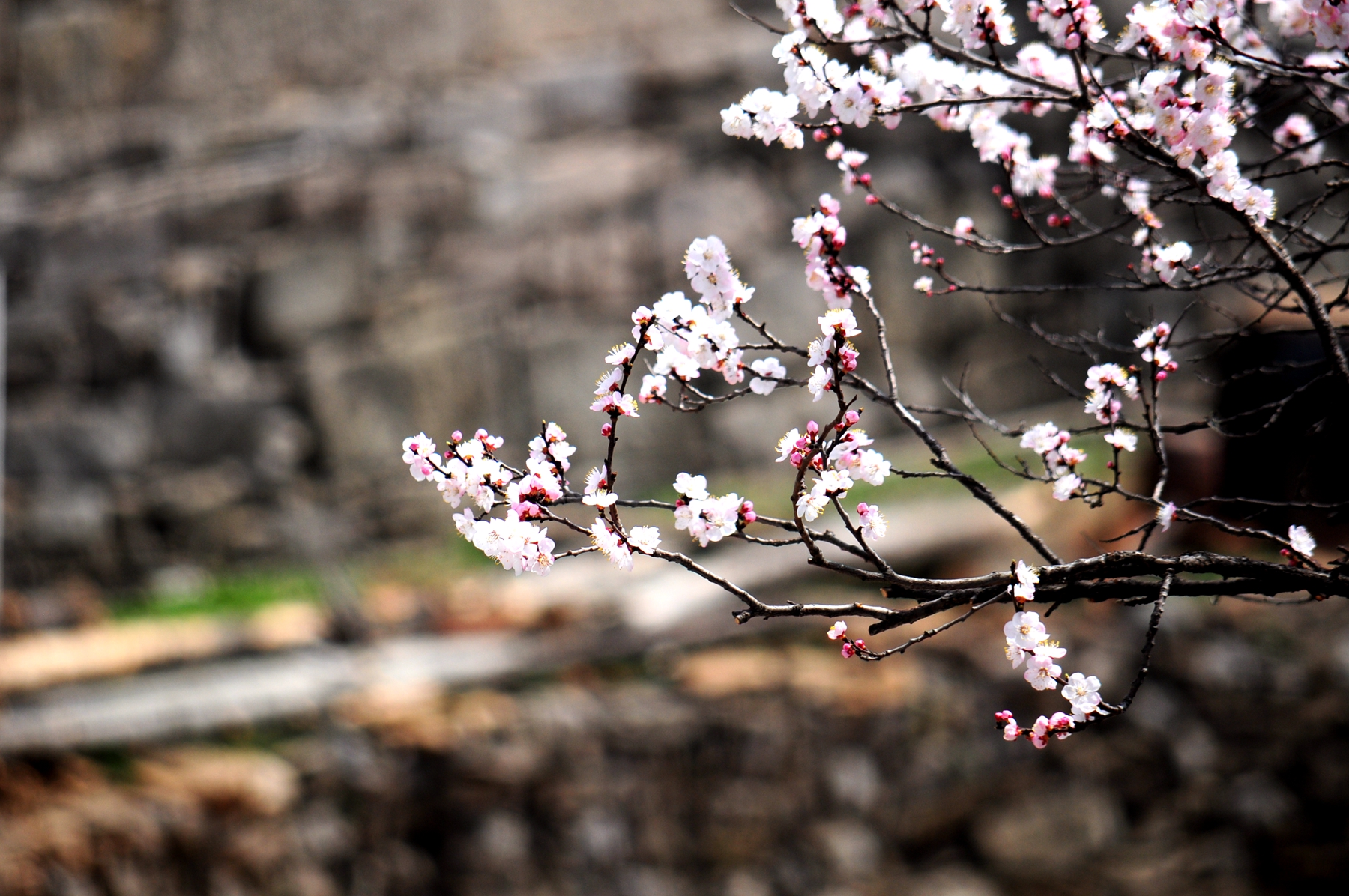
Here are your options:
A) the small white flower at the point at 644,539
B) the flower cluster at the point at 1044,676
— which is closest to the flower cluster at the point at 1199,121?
the flower cluster at the point at 1044,676

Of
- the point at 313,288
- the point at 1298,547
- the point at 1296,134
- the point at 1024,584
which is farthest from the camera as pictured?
the point at 313,288

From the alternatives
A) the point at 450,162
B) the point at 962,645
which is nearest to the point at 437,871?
the point at 962,645

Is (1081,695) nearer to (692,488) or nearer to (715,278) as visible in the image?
(692,488)

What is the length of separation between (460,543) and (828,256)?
549 centimetres

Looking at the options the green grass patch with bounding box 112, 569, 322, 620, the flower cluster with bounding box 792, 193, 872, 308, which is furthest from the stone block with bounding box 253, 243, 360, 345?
the flower cluster with bounding box 792, 193, 872, 308

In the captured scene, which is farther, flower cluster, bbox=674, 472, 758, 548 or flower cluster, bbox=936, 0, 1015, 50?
flower cluster, bbox=936, 0, 1015, 50

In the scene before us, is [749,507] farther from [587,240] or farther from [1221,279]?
[587,240]

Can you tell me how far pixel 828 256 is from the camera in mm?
2094

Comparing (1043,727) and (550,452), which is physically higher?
(550,452)

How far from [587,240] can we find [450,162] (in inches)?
43.8

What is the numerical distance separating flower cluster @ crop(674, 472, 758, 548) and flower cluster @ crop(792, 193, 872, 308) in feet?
1.61

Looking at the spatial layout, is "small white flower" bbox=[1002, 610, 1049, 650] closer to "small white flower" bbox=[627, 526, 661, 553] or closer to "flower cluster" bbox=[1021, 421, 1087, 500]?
"flower cluster" bbox=[1021, 421, 1087, 500]

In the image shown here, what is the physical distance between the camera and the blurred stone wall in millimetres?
7211

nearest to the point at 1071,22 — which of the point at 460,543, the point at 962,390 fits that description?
the point at 962,390
